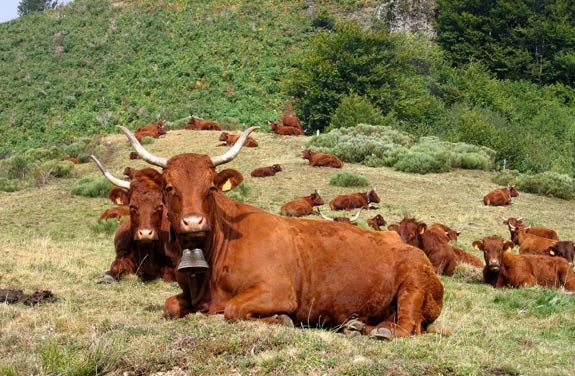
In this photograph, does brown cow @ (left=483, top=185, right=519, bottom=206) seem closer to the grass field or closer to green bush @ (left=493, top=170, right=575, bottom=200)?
green bush @ (left=493, top=170, right=575, bottom=200)

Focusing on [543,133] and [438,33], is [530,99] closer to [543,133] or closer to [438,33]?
[543,133]

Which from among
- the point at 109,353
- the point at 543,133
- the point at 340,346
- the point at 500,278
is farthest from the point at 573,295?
the point at 543,133

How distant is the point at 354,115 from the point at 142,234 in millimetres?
35158

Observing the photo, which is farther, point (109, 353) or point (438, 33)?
point (438, 33)

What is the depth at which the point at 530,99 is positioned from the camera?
60.9m

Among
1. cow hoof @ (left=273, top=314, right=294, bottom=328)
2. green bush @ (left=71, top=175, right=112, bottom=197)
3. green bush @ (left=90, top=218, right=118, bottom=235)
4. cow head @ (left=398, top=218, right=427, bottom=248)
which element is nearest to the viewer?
cow hoof @ (left=273, top=314, right=294, bottom=328)

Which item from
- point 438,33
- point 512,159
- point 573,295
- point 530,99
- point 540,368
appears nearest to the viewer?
point 540,368

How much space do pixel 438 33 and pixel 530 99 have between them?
12276 mm

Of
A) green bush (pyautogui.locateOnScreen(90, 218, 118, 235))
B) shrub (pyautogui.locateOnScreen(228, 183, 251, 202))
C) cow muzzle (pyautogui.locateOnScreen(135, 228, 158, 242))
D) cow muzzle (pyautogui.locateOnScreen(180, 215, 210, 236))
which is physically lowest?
shrub (pyautogui.locateOnScreen(228, 183, 251, 202))

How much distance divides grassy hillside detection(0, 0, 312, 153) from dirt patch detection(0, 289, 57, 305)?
4060cm

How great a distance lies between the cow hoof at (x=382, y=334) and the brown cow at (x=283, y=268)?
1 centimetres

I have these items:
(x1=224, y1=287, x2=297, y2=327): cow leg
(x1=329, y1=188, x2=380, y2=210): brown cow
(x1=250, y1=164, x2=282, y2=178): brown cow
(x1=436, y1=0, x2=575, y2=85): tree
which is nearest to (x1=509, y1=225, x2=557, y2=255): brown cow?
(x1=329, y1=188, x2=380, y2=210): brown cow

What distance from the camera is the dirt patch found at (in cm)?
895

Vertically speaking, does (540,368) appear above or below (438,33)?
below
